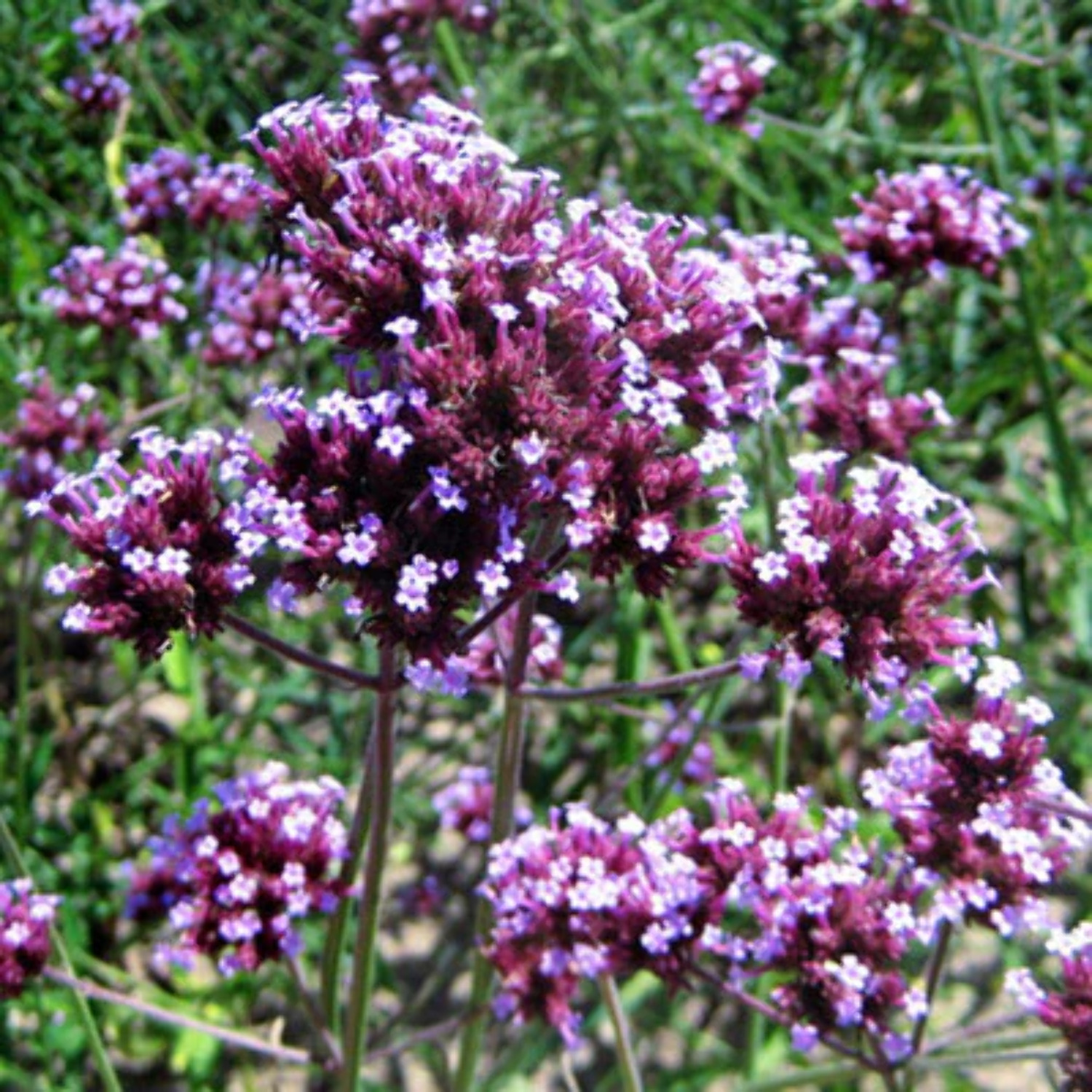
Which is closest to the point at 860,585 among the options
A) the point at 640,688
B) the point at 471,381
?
the point at 640,688

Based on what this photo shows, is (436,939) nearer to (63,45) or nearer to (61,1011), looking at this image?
(61,1011)

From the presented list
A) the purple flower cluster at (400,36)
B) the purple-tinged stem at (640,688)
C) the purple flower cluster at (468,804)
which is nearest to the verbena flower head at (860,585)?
the purple-tinged stem at (640,688)

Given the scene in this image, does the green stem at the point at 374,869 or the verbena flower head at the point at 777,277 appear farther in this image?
the verbena flower head at the point at 777,277

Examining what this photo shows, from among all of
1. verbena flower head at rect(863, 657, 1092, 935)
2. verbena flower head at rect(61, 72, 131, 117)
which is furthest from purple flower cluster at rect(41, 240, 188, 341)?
verbena flower head at rect(863, 657, 1092, 935)

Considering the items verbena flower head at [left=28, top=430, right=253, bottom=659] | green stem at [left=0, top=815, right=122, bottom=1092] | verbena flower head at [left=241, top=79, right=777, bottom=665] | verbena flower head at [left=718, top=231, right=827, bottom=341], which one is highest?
verbena flower head at [left=718, top=231, right=827, bottom=341]

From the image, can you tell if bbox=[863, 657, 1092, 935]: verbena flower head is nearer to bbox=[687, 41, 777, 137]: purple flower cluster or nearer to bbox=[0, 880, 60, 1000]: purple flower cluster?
bbox=[0, 880, 60, 1000]: purple flower cluster

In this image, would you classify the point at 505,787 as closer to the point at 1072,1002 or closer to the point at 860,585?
the point at 860,585

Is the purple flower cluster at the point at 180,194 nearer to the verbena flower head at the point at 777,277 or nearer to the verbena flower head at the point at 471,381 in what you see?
the verbena flower head at the point at 777,277
